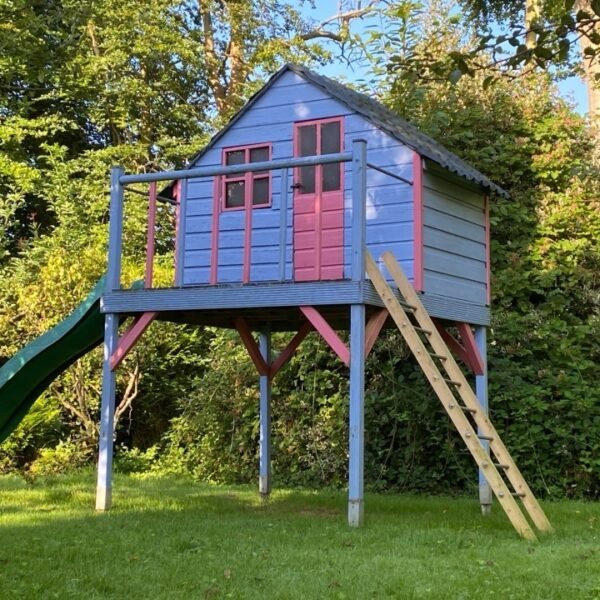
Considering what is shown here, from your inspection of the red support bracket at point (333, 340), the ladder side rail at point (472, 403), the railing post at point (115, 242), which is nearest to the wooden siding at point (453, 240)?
the ladder side rail at point (472, 403)

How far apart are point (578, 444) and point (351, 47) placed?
42.5ft

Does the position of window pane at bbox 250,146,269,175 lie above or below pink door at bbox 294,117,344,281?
above

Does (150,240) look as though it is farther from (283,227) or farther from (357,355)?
(357,355)

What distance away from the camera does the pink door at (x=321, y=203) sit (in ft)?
29.9

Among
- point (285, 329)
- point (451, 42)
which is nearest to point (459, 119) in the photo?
point (451, 42)

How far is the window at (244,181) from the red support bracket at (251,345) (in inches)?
63.4

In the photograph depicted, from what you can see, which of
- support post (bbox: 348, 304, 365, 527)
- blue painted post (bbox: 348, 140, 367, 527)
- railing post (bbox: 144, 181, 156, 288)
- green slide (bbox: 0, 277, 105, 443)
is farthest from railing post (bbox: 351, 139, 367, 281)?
green slide (bbox: 0, 277, 105, 443)

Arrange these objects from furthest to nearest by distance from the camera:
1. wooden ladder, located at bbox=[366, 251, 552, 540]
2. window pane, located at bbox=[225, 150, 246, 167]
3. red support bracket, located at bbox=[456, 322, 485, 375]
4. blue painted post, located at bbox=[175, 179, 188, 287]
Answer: window pane, located at bbox=[225, 150, 246, 167], red support bracket, located at bbox=[456, 322, 485, 375], blue painted post, located at bbox=[175, 179, 188, 287], wooden ladder, located at bbox=[366, 251, 552, 540]

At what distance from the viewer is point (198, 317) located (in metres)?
10.1

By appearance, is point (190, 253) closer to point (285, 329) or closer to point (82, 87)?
point (285, 329)

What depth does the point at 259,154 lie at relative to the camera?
9812 mm

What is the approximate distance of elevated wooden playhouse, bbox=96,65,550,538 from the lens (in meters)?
7.97

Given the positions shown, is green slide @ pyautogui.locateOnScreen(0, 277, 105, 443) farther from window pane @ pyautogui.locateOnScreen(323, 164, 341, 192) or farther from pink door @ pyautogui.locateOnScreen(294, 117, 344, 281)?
window pane @ pyautogui.locateOnScreen(323, 164, 341, 192)

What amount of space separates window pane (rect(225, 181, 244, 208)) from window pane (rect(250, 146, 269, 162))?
0.33 metres
